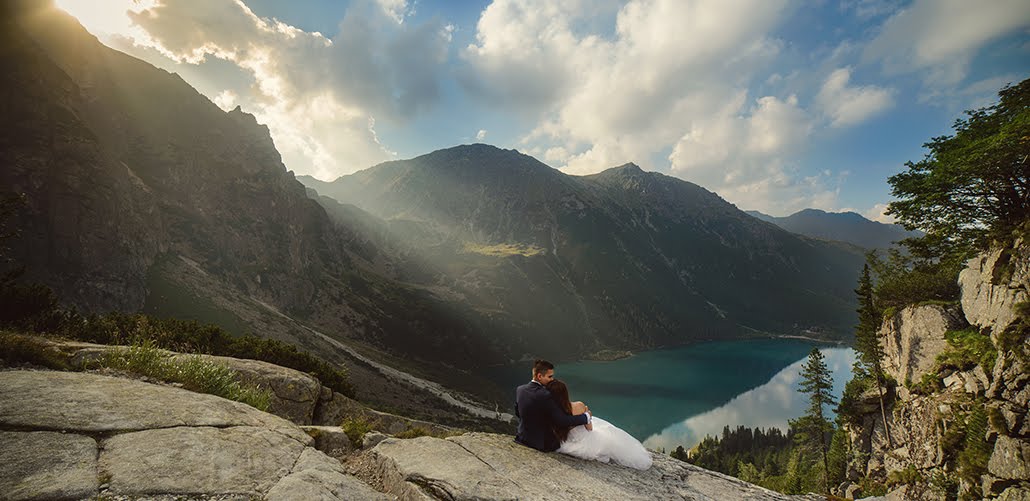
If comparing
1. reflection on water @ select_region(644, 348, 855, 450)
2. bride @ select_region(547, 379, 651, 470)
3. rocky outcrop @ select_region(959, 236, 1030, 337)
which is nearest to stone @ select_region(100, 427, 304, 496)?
bride @ select_region(547, 379, 651, 470)

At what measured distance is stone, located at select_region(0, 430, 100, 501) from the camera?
13.4 ft

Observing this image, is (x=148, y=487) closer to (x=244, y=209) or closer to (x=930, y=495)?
(x=930, y=495)

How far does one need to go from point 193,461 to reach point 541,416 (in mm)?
6421

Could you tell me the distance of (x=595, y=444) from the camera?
866cm

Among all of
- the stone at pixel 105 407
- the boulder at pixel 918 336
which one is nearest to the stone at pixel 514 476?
the stone at pixel 105 407

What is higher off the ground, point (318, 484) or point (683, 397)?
point (318, 484)

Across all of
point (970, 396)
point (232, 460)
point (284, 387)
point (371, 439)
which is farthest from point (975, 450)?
point (284, 387)

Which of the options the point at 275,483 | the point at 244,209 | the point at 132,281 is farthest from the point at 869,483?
the point at 244,209

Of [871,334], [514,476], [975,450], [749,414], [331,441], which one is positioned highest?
[871,334]

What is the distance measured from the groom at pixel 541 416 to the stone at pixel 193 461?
480 cm

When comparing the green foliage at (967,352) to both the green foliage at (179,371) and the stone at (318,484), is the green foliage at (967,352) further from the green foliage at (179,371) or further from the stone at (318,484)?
the green foliage at (179,371)

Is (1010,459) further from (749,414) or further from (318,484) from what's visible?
(749,414)

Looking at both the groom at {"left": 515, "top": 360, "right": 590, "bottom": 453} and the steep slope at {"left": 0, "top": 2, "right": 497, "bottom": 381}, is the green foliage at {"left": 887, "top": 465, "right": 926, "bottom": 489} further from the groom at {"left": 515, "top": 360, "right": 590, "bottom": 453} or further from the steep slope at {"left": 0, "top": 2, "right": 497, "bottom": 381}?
the steep slope at {"left": 0, "top": 2, "right": 497, "bottom": 381}

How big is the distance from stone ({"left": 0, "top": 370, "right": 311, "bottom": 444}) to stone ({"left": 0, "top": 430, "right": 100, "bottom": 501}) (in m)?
0.43
